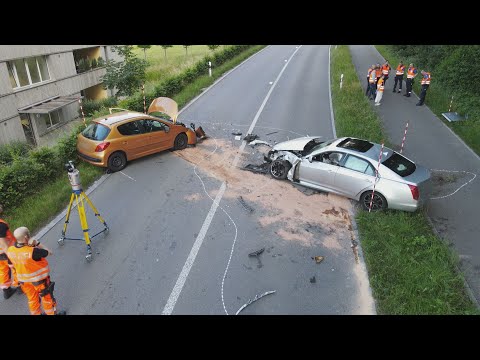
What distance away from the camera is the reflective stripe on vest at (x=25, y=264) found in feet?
18.6

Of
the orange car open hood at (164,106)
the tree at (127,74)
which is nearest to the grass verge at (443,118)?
the orange car open hood at (164,106)

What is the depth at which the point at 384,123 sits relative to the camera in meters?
15.8

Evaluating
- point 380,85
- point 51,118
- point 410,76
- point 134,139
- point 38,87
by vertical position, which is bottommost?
point 51,118

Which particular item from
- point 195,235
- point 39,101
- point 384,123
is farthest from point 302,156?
point 39,101

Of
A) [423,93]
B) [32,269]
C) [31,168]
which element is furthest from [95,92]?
[32,269]

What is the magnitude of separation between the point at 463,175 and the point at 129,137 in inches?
405

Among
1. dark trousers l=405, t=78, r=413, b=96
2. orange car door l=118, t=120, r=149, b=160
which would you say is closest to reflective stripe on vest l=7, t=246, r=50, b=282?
orange car door l=118, t=120, r=149, b=160

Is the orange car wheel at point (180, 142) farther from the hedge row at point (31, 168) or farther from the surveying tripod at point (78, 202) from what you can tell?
the surveying tripod at point (78, 202)

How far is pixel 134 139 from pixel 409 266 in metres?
8.40

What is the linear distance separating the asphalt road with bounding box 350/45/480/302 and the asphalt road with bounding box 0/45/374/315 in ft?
8.22

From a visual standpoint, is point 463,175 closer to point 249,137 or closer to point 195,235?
point 249,137

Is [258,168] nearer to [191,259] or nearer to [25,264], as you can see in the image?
[191,259]

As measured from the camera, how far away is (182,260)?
7.54 meters

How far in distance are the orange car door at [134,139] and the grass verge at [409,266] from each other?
6.90 m
